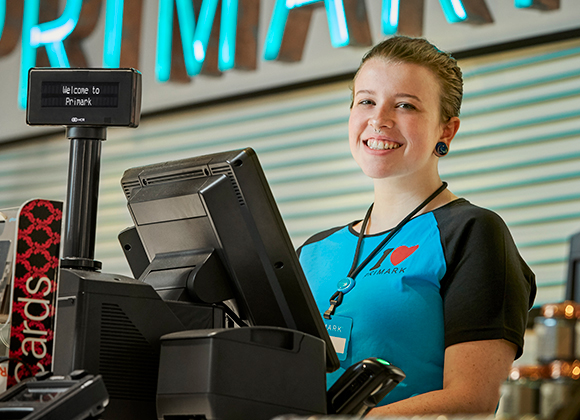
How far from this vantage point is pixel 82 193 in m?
1.62

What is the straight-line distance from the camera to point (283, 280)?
1455 mm

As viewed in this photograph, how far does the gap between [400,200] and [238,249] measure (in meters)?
0.72

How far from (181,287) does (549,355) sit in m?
0.82

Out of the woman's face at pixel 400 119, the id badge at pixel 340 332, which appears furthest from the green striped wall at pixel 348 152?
the id badge at pixel 340 332

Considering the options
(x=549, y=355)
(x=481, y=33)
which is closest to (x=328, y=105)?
(x=481, y=33)

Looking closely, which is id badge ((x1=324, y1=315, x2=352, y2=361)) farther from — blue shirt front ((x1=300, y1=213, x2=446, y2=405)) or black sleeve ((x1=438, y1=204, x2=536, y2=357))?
black sleeve ((x1=438, y1=204, x2=536, y2=357))

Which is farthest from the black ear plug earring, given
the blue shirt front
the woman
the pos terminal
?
the pos terminal

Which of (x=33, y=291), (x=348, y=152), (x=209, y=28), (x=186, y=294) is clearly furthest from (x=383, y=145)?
(x=209, y=28)

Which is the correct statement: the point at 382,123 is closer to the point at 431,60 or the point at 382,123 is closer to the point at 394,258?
the point at 431,60

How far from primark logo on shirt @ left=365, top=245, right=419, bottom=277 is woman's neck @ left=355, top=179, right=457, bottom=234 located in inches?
5.3

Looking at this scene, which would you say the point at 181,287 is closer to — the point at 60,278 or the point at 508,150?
the point at 60,278

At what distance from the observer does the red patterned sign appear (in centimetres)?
126

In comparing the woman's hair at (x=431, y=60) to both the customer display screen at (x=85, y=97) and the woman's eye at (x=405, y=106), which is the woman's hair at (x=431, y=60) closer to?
the woman's eye at (x=405, y=106)

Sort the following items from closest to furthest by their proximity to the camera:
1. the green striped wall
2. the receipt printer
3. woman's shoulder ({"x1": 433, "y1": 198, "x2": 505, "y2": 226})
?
the receipt printer → woman's shoulder ({"x1": 433, "y1": 198, "x2": 505, "y2": 226}) → the green striped wall
